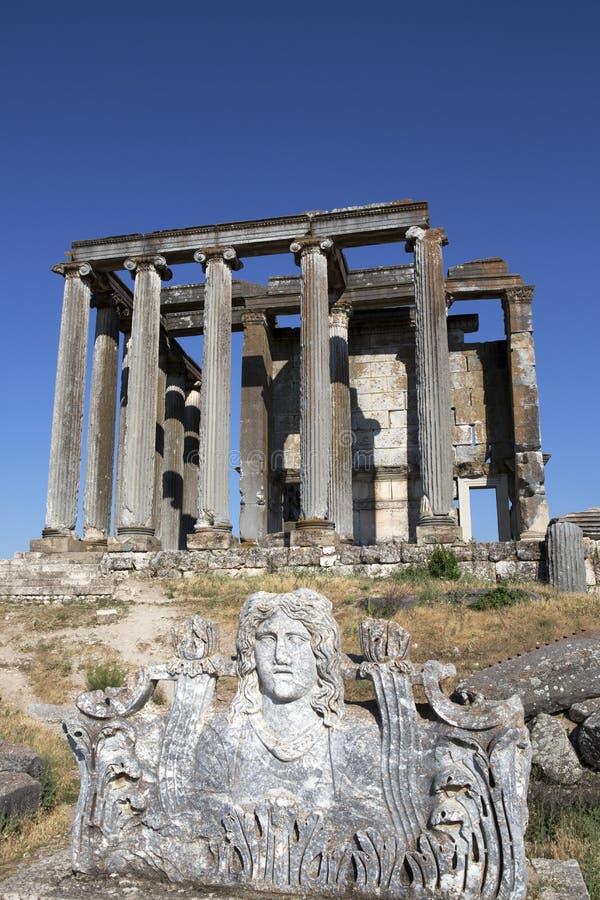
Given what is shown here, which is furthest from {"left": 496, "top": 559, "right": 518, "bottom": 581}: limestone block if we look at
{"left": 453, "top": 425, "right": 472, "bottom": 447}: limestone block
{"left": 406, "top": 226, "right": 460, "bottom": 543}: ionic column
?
{"left": 453, "top": 425, "right": 472, "bottom": 447}: limestone block

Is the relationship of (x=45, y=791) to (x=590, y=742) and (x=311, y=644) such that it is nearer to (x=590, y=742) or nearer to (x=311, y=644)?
(x=311, y=644)

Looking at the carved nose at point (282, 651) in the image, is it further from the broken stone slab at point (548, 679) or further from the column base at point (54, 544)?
the column base at point (54, 544)

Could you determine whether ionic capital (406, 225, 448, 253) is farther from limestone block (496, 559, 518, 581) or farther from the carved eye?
the carved eye

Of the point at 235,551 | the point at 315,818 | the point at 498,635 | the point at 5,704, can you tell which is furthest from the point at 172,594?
the point at 315,818

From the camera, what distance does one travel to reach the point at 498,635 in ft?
37.2

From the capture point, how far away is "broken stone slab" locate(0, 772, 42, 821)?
5730 millimetres

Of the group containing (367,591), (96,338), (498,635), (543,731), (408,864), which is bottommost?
(408,864)

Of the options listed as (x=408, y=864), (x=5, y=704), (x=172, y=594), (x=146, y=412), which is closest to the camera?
(x=408, y=864)

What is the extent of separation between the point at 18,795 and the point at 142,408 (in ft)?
52.7

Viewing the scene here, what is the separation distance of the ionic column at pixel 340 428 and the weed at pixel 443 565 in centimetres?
440

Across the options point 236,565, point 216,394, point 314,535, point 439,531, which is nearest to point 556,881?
point 439,531

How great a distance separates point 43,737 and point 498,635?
647cm

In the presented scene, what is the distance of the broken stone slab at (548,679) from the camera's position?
6492mm

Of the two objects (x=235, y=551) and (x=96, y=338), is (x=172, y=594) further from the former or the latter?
(x=96, y=338)
